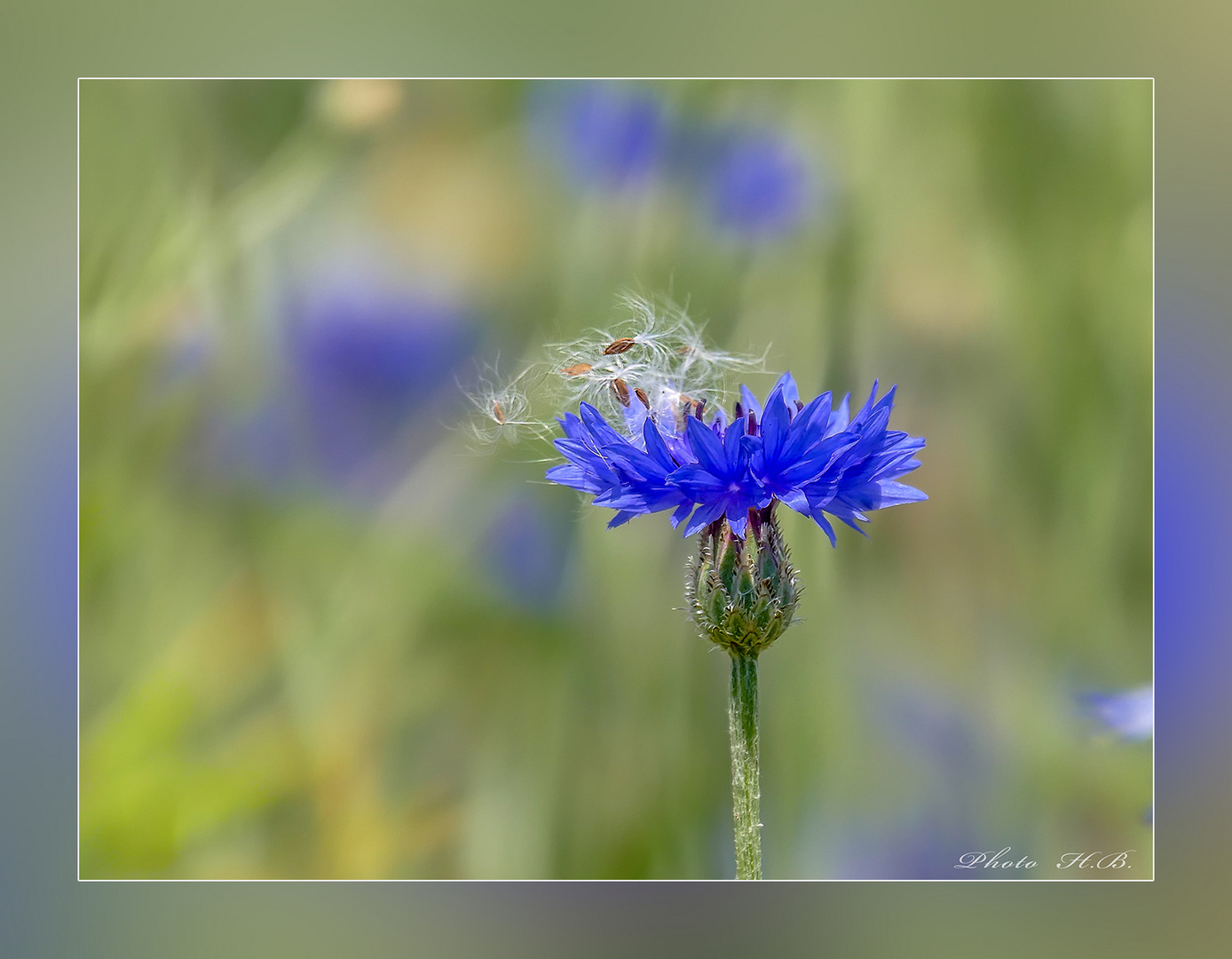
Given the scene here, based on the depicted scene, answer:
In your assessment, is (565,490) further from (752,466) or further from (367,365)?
(752,466)

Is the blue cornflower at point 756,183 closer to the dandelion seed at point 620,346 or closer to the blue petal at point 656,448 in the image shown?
the dandelion seed at point 620,346

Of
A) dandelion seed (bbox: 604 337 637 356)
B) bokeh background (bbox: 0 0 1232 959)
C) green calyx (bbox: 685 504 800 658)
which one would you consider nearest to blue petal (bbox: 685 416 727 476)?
green calyx (bbox: 685 504 800 658)

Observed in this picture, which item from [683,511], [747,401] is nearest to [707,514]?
[683,511]

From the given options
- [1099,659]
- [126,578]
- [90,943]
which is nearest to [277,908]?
[90,943]

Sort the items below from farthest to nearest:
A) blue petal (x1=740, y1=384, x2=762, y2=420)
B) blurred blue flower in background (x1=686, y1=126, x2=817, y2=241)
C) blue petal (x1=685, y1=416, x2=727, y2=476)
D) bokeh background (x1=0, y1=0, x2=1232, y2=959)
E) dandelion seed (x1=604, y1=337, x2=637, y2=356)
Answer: blurred blue flower in background (x1=686, y1=126, x2=817, y2=241) < bokeh background (x1=0, y1=0, x2=1232, y2=959) < dandelion seed (x1=604, y1=337, x2=637, y2=356) < blue petal (x1=740, y1=384, x2=762, y2=420) < blue petal (x1=685, y1=416, x2=727, y2=476)

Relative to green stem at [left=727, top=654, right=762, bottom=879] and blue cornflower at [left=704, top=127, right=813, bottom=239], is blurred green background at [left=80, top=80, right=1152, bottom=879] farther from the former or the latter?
green stem at [left=727, top=654, right=762, bottom=879]
